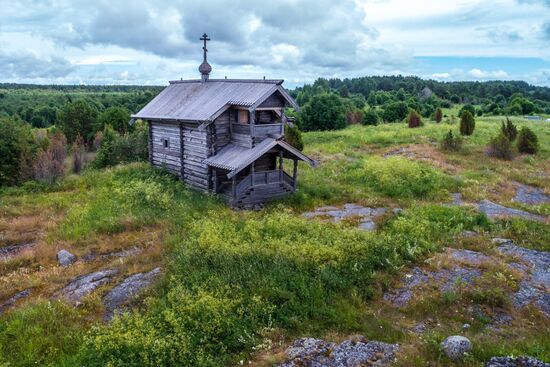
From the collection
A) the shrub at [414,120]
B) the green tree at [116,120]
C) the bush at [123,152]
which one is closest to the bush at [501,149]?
the shrub at [414,120]

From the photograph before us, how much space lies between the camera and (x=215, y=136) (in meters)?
22.4

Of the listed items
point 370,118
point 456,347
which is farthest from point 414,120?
point 456,347

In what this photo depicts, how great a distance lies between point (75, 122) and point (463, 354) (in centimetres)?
4752

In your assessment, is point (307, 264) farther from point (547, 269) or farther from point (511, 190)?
point (511, 190)

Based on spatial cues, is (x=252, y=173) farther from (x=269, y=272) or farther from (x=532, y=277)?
(x=532, y=277)

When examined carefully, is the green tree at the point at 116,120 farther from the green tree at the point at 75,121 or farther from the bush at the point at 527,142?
the bush at the point at 527,142

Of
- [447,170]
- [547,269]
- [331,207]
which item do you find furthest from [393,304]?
[447,170]

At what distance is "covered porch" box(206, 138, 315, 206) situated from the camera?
2072 cm

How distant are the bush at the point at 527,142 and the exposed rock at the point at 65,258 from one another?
33.0 m

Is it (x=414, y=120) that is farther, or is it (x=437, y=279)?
(x=414, y=120)

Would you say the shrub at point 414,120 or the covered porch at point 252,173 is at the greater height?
the shrub at point 414,120

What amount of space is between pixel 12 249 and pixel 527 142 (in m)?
35.1

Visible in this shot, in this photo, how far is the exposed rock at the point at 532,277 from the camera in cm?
1141

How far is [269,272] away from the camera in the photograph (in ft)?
40.3
